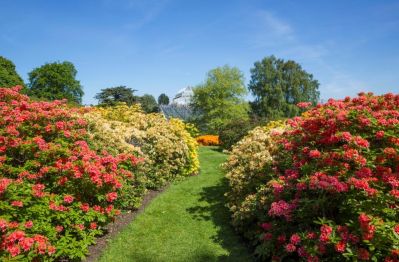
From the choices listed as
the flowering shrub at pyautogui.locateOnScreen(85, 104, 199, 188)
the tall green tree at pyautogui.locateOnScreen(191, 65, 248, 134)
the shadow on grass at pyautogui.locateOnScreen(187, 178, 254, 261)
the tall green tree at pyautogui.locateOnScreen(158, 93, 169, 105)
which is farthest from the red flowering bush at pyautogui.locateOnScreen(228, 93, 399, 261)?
the tall green tree at pyautogui.locateOnScreen(158, 93, 169, 105)

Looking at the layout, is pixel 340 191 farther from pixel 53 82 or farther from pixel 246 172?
pixel 53 82

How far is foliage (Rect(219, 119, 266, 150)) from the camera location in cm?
2084

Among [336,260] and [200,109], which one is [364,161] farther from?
[200,109]

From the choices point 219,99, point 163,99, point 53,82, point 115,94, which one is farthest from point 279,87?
point 163,99

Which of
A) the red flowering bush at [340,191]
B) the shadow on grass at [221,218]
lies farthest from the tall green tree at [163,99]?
the red flowering bush at [340,191]

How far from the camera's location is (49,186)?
670 cm

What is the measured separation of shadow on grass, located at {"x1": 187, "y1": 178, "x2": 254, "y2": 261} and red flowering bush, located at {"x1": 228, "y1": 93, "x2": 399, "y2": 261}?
41cm

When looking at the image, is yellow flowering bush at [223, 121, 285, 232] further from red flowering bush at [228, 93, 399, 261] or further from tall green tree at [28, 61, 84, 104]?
tall green tree at [28, 61, 84, 104]

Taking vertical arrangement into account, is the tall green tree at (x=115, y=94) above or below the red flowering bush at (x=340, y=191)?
above

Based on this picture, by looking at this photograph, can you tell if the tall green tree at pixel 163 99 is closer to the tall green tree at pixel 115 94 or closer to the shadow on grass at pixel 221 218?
the tall green tree at pixel 115 94

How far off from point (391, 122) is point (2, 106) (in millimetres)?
8539

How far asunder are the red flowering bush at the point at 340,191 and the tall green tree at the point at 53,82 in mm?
49679

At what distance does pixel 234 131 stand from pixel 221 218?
41.4ft

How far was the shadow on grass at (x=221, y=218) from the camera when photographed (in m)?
7.00
